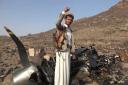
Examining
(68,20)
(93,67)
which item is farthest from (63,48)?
(93,67)

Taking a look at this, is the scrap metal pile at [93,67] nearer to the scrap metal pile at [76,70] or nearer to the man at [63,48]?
the scrap metal pile at [76,70]

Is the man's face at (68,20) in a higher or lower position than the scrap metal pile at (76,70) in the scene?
higher

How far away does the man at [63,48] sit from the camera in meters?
6.85

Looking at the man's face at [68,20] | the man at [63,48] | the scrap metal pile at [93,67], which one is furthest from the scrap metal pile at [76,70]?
the man's face at [68,20]

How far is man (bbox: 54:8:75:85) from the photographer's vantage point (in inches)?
270

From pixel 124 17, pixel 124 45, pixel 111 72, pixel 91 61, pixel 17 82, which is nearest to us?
pixel 17 82

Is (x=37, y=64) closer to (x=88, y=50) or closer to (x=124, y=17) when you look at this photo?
(x=88, y=50)

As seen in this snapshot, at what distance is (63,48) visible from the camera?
698 cm

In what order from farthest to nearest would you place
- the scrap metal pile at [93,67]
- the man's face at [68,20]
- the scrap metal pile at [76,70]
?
the scrap metal pile at [93,67]
the man's face at [68,20]
the scrap metal pile at [76,70]

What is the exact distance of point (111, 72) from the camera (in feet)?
29.1

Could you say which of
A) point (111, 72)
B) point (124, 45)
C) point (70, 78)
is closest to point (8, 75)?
point (111, 72)

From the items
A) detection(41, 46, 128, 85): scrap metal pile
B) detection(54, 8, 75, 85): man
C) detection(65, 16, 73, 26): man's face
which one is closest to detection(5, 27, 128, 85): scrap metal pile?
detection(41, 46, 128, 85): scrap metal pile

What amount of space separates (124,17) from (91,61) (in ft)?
94.5

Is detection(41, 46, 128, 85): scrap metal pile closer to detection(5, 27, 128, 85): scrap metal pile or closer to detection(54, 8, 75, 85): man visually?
detection(5, 27, 128, 85): scrap metal pile
